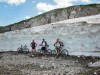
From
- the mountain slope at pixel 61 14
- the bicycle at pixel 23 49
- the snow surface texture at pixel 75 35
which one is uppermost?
the mountain slope at pixel 61 14

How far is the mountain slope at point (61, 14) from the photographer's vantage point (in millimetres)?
66688

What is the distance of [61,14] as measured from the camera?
237 ft

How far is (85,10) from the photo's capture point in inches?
2670

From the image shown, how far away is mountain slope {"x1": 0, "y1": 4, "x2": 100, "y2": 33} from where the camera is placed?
66688 mm

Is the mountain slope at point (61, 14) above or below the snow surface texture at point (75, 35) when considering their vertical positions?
above

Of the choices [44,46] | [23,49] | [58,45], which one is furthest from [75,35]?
[23,49]

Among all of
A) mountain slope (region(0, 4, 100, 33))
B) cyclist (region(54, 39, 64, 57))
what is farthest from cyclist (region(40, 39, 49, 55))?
mountain slope (region(0, 4, 100, 33))

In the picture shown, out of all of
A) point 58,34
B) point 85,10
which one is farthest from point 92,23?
point 85,10

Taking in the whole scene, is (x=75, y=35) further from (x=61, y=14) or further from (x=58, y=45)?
(x=61, y=14)

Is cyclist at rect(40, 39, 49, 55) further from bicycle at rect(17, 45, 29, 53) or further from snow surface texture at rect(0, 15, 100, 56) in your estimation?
bicycle at rect(17, 45, 29, 53)

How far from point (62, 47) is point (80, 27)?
337cm

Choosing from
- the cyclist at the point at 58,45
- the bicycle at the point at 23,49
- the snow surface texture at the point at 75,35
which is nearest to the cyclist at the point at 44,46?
A: the snow surface texture at the point at 75,35

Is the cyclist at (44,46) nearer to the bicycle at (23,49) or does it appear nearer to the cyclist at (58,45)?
the cyclist at (58,45)

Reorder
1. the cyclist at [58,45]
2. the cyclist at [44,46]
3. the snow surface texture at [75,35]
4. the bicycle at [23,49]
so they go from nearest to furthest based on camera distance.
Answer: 1. the snow surface texture at [75,35]
2. the cyclist at [58,45]
3. the cyclist at [44,46]
4. the bicycle at [23,49]
